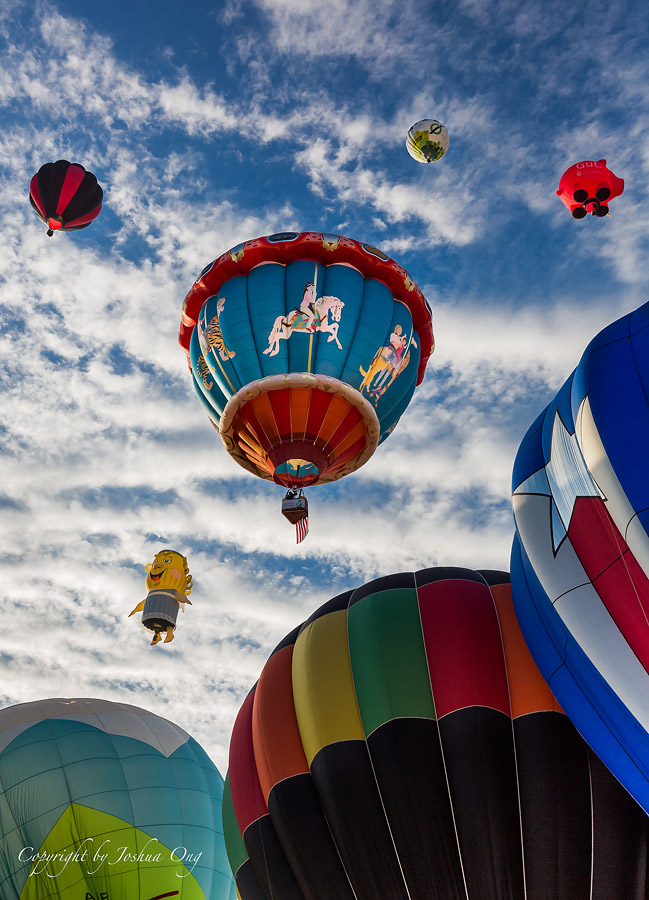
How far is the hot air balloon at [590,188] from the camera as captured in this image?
1323cm

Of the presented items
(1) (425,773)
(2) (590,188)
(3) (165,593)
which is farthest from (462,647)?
(2) (590,188)

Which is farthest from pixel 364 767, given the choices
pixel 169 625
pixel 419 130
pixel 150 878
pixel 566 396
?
pixel 419 130

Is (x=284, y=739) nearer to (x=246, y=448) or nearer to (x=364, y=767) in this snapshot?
(x=364, y=767)

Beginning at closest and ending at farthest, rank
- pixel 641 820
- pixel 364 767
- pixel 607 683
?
pixel 607 683 < pixel 641 820 < pixel 364 767

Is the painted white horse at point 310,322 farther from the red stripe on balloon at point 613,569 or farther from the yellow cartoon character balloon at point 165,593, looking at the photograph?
the red stripe on balloon at point 613,569

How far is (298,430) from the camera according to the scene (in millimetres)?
10289

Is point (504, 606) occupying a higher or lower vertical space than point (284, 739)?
higher

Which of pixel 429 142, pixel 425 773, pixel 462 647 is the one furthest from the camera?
pixel 429 142

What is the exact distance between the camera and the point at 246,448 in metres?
10.8

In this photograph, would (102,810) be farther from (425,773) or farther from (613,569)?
(613,569)

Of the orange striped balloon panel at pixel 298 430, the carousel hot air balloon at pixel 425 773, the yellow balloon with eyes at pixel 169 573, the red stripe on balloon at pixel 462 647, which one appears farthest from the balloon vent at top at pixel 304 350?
the red stripe on balloon at pixel 462 647

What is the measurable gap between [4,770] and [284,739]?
13.0 feet

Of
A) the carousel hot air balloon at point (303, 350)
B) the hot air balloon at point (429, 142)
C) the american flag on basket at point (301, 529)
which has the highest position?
the hot air balloon at point (429, 142)

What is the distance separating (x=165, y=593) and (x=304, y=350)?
4532 millimetres
